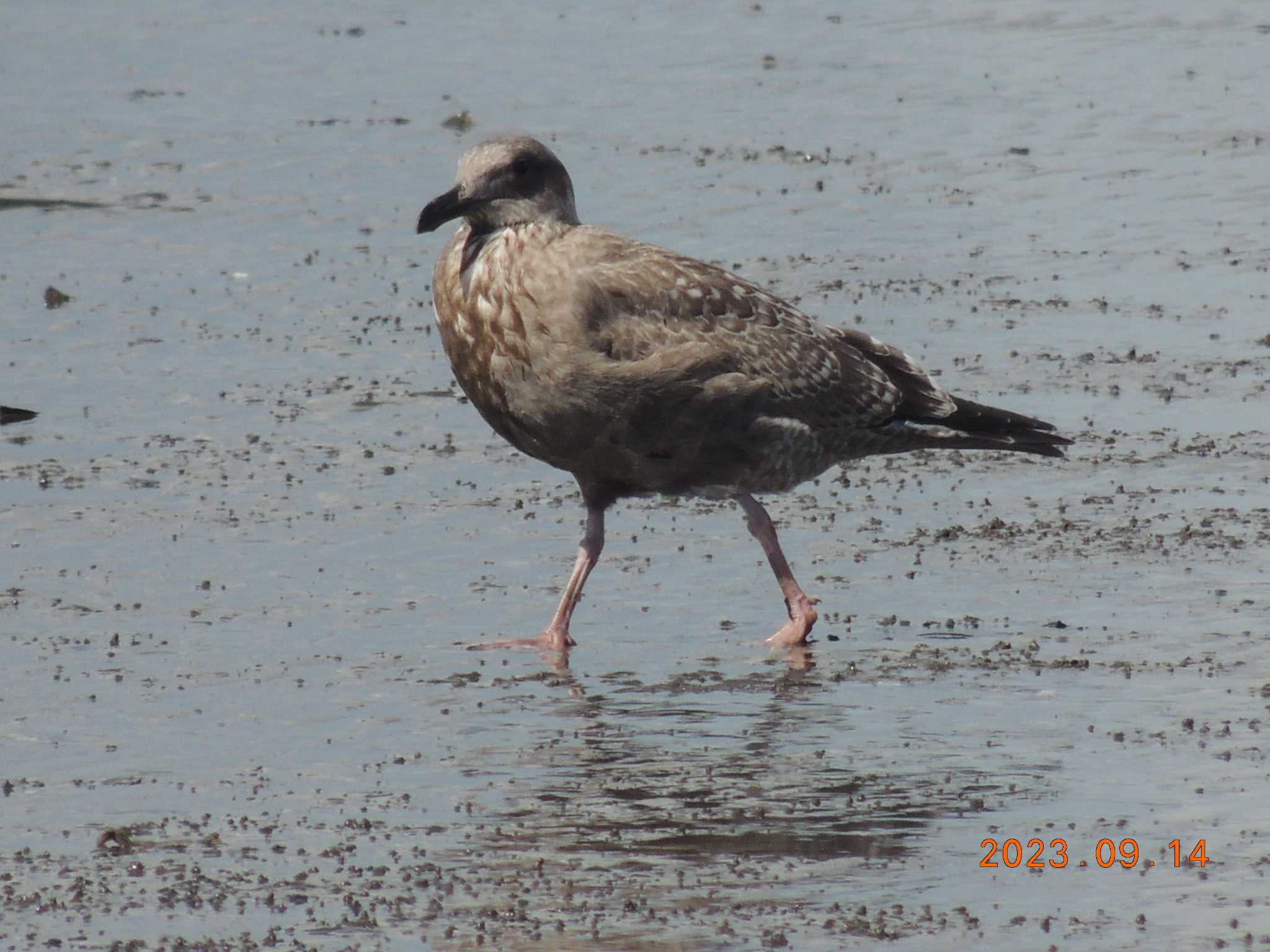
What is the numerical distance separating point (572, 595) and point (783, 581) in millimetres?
864

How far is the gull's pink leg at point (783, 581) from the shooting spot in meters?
9.50

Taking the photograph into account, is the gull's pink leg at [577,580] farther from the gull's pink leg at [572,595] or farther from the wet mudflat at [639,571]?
the wet mudflat at [639,571]

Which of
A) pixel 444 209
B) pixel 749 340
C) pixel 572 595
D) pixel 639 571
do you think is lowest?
pixel 639 571

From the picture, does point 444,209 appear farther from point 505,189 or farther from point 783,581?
point 783,581

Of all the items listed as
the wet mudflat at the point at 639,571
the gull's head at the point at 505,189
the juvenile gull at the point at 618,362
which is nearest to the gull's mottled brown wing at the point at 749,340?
the juvenile gull at the point at 618,362

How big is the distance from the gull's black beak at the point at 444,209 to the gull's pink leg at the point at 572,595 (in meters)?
1.31

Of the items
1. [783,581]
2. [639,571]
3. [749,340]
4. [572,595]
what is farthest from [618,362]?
[639,571]

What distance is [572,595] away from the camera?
9.62 meters

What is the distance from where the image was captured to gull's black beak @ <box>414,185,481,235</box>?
9.70 meters

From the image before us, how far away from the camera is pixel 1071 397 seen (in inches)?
507

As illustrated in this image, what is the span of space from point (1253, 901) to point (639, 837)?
179 cm

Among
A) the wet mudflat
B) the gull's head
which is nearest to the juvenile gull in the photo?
the gull's head

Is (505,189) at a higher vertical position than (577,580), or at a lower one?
higher

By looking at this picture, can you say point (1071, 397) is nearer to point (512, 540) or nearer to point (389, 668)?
point (512, 540)
